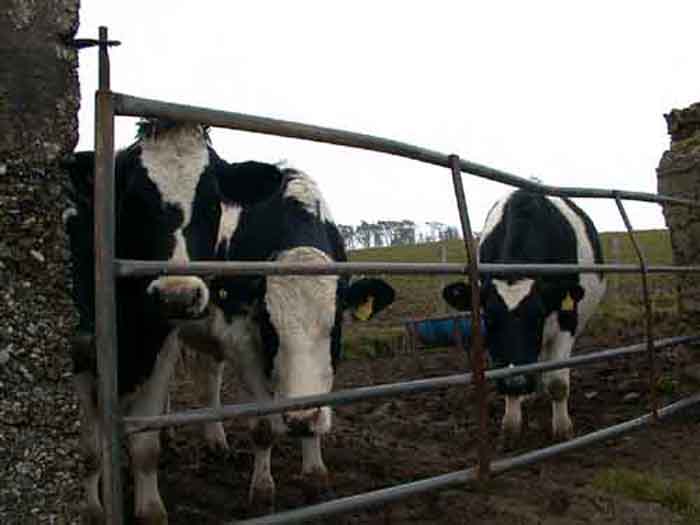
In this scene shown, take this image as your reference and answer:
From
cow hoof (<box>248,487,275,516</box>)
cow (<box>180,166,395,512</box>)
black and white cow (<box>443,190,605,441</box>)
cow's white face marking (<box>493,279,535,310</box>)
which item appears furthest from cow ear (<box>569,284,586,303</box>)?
cow hoof (<box>248,487,275,516</box>)

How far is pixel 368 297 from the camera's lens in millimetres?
5438

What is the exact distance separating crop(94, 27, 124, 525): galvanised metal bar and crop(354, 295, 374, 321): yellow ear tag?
9.46 ft

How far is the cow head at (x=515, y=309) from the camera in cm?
633

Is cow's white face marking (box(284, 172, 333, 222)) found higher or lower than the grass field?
higher

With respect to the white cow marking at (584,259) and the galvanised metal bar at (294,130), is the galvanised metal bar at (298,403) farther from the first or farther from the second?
the white cow marking at (584,259)

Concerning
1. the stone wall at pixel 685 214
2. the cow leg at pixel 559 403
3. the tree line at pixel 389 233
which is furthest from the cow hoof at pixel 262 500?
the tree line at pixel 389 233

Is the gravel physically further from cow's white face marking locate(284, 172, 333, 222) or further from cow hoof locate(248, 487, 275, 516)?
cow's white face marking locate(284, 172, 333, 222)

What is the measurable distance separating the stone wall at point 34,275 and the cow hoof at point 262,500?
269 centimetres

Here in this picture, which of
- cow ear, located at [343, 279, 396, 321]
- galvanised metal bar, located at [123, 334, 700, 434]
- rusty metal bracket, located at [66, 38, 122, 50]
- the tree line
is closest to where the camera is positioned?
rusty metal bracket, located at [66, 38, 122, 50]

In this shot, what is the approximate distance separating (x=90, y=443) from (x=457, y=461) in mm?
2650

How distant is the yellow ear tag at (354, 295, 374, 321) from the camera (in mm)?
5453

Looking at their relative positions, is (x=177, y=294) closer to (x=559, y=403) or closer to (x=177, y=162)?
(x=177, y=162)

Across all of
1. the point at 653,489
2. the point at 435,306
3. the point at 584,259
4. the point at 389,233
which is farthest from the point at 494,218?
the point at 389,233

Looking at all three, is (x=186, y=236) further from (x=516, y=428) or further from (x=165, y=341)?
(x=516, y=428)
